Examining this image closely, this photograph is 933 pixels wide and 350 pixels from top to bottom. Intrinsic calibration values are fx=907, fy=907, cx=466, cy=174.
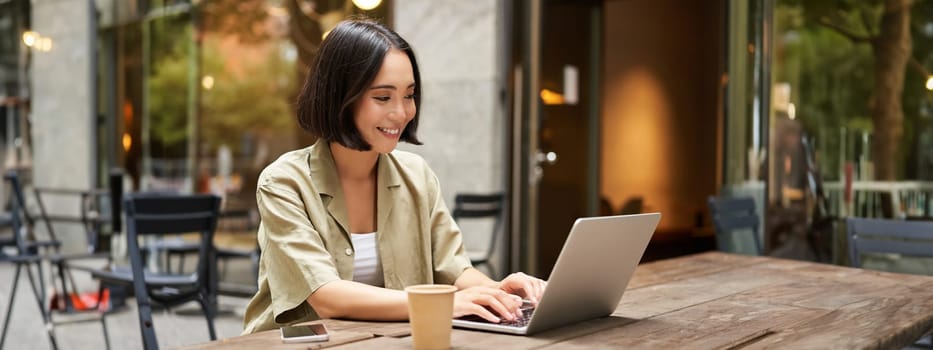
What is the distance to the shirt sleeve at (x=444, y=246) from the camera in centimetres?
207

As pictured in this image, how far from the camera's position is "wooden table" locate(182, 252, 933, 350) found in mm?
1449

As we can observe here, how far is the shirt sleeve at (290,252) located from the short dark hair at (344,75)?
0.48 ft

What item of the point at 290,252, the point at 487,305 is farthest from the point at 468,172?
the point at 487,305

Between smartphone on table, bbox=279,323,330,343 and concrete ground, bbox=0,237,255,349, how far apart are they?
10.2ft

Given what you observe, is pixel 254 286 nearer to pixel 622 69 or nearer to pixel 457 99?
pixel 457 99

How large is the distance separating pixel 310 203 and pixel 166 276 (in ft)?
7.96

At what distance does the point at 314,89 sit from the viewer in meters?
1.86

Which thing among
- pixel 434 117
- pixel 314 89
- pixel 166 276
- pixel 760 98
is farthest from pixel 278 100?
pixel 314 89

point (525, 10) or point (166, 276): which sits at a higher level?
point (525, 10)

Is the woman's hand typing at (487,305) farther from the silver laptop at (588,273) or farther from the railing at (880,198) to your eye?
the railing at (880,198)

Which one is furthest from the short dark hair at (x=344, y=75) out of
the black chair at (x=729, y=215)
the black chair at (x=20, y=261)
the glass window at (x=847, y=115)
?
the glass window at (x=847, y=115)

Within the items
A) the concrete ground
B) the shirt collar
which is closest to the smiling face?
the shirt collar

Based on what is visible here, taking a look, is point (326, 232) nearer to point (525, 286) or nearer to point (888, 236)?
point (525, 286)

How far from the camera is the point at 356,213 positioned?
1.95 m
